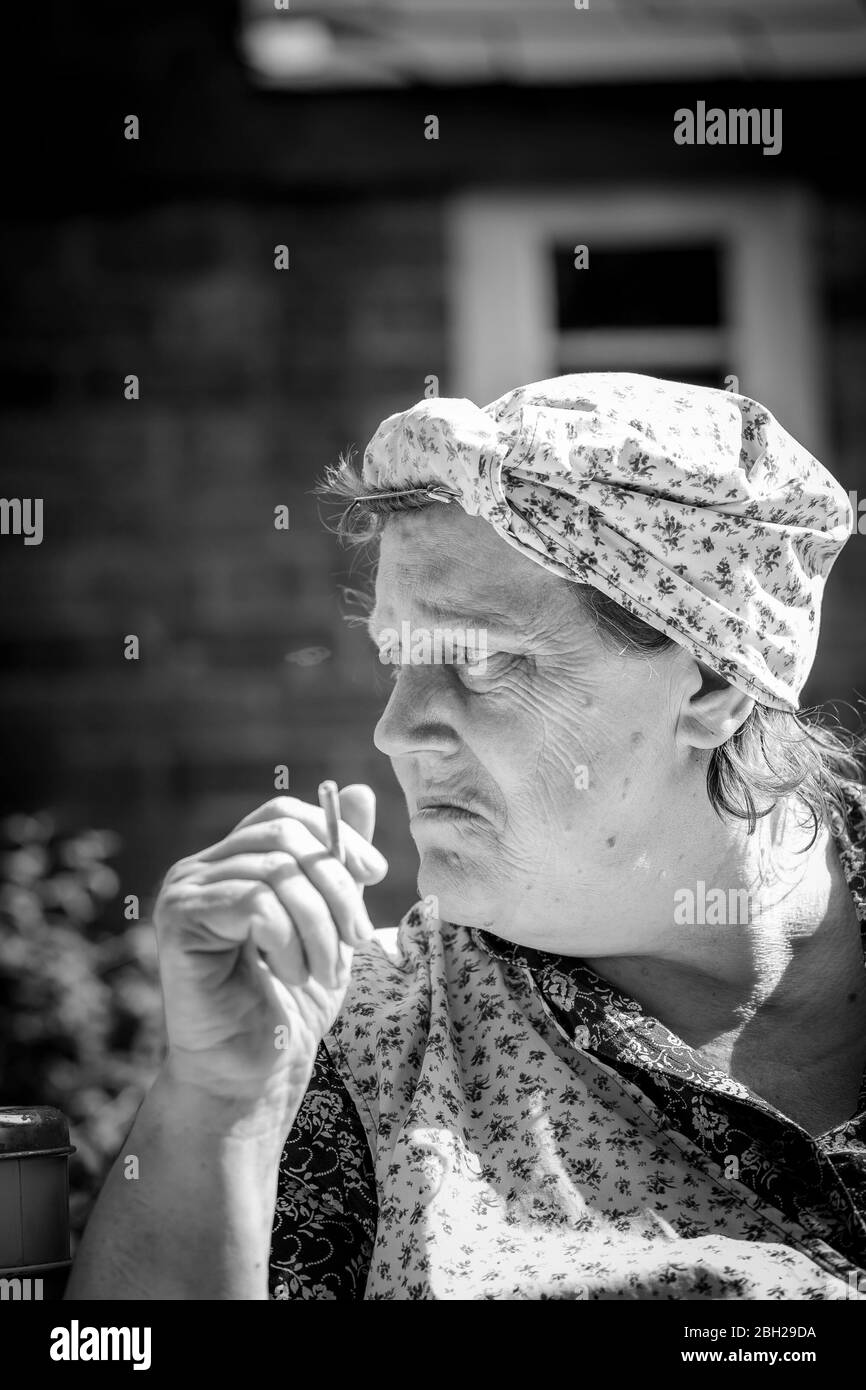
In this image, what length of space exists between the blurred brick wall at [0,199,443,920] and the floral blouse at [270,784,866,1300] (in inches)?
116

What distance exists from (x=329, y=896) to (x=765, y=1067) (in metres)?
0.74

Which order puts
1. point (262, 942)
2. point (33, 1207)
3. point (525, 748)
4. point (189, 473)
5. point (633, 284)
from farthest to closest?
point (633, 284)
point (189, 473)
point (525, 748)
point (33, 1207)
point (262, 942)

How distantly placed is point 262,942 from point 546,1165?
A: 1.83ft

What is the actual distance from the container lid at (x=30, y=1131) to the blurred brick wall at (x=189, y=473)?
309 centimetres

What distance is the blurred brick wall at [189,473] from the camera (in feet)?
16.3

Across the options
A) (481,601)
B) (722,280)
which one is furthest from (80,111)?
(481,601)

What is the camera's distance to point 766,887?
2.08 metres

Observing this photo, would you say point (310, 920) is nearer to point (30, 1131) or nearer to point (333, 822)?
point (333, 822)

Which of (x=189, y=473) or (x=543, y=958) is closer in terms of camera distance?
(x=543, y=958)

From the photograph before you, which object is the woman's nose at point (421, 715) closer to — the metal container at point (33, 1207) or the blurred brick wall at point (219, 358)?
the metal container at point (33, 1207)

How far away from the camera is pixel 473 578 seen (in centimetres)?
200

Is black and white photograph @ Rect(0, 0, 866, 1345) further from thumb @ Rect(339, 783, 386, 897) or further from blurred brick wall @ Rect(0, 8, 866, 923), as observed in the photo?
blurred brick wall @ Rect(0, 8, 866, 923)

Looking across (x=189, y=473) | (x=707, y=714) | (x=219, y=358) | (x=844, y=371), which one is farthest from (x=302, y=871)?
(x=844, y=371)

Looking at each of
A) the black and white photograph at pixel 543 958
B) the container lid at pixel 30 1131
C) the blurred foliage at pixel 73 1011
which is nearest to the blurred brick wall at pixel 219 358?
the blurred foliage at pixel 73 1011
